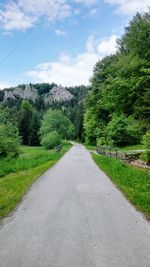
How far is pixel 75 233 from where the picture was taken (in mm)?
5961

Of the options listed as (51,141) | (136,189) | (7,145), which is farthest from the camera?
(51,141)

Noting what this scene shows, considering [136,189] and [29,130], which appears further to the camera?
[29,130]

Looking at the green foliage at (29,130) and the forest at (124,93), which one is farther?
the green foliage at (29,130)

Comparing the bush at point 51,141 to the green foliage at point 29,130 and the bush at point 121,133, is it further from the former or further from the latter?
the bush at point 121,133

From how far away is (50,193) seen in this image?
1020 centimetres

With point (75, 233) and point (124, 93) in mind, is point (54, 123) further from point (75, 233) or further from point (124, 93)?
point (75, 233)

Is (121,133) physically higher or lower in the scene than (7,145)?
higher

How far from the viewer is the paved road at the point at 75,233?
466 cm

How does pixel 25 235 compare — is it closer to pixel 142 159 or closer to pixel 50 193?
pixel 50 193

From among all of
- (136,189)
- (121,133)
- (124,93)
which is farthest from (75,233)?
(121,133)

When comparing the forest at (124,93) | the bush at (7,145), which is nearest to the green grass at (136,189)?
the forest at (124,93)

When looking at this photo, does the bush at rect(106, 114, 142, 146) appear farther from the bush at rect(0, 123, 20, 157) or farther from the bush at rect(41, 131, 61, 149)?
the bush at rect(41, 131, 61, 149)

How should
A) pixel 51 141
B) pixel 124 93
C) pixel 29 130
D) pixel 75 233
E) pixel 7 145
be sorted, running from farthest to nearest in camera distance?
1. pixel 29 130
2. pixel 51 141
3. pixel 7 145
4. pixel 124 93
5. pixel 75 233

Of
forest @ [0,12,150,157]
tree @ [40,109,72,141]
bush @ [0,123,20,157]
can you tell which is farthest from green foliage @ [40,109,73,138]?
bush @ [0,123,20,157]
